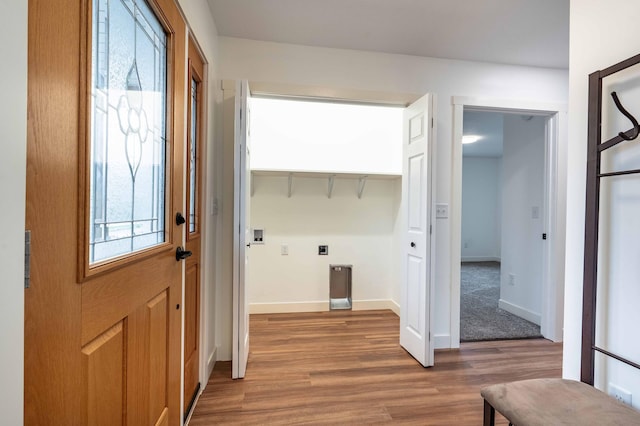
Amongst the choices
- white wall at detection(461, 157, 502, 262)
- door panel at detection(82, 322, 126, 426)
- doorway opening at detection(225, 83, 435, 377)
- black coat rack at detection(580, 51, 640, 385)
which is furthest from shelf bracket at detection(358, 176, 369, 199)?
white wall at detection(461, 157, 502, 262)

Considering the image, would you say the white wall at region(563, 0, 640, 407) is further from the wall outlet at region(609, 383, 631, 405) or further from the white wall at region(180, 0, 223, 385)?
the white wall at region(180, 0, 223, 385)

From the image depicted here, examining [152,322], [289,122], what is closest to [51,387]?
[152,322]

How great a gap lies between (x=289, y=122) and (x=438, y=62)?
150 cm

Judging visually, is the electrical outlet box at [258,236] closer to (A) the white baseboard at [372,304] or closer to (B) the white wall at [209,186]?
(B) the white wall at [209,186]

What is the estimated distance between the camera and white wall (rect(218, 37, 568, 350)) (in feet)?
7.35

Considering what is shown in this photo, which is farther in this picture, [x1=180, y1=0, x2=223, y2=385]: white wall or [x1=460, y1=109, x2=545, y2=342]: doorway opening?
[x1=460, y1=109, x2=545, y2=342]: doorway opening

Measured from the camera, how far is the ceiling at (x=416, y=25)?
1.86 metres

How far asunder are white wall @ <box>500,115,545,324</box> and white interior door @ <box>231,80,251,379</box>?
9.44 ft

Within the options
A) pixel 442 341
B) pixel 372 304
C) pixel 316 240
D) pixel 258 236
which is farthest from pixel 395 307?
pixel 258 236

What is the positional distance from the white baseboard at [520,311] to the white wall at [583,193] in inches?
71.7

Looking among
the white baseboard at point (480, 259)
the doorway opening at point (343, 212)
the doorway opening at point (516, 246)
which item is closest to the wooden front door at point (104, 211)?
the doorway opening at point (343, 212)

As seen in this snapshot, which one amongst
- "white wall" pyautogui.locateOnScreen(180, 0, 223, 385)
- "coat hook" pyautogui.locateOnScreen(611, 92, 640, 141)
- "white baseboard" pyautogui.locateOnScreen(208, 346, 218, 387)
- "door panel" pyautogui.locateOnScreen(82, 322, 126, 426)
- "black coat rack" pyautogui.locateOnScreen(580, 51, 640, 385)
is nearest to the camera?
"door panel" pyautogui.locateOnScreen(82, 322, 126, 426)

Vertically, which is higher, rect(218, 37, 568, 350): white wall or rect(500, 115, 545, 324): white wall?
rect(218, 37, 568, 350): white wall

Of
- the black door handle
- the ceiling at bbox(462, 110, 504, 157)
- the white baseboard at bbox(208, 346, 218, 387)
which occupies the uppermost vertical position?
the ceiling at bbox(462, 110, 504, 157)
